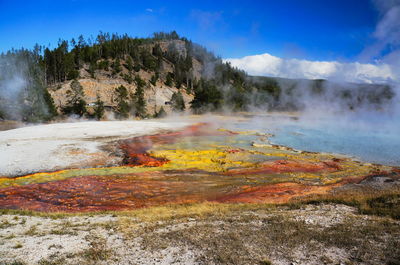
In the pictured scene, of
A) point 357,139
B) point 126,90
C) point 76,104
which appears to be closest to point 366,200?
point 357,139

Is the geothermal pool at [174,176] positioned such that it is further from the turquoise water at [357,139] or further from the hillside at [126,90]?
the hillside at [126,90]

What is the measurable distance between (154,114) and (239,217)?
46886 millimetres

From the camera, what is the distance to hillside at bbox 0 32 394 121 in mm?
40206

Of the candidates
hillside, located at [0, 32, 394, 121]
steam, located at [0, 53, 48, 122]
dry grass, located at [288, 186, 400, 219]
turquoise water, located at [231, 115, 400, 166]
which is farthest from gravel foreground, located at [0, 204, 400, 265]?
steam, located at [0, 53, 48, 122]

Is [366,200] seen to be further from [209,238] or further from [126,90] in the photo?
[126,90]

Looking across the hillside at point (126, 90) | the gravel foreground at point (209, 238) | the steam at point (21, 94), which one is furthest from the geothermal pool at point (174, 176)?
the hillside at point (126, 90)

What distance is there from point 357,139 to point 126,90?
42.1m

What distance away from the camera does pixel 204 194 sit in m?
11.6

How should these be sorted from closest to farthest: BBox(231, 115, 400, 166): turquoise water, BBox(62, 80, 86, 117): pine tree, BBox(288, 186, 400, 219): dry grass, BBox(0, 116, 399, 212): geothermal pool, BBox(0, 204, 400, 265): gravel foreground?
1. BBox(0, 204, 400, 265): gravel foreground
2. BBox(288, 186, 400, 219): dry grass
3. BBox(0, 116, 399, 212): geothermal pool
4. BBox(231, 115, 400, 166): turquoise water
5. BBox(62, 80, 86, 117): pine tree

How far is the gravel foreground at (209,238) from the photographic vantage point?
18.8 ft

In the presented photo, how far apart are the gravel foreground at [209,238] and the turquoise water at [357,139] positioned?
1339 cm

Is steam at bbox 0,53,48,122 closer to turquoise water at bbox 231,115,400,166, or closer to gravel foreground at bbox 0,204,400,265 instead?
turquoise water at bbox 231,115,400,166

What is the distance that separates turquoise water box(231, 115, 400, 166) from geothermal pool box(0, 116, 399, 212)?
9.25 feet

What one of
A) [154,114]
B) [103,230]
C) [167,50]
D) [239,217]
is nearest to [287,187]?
[239,217]
